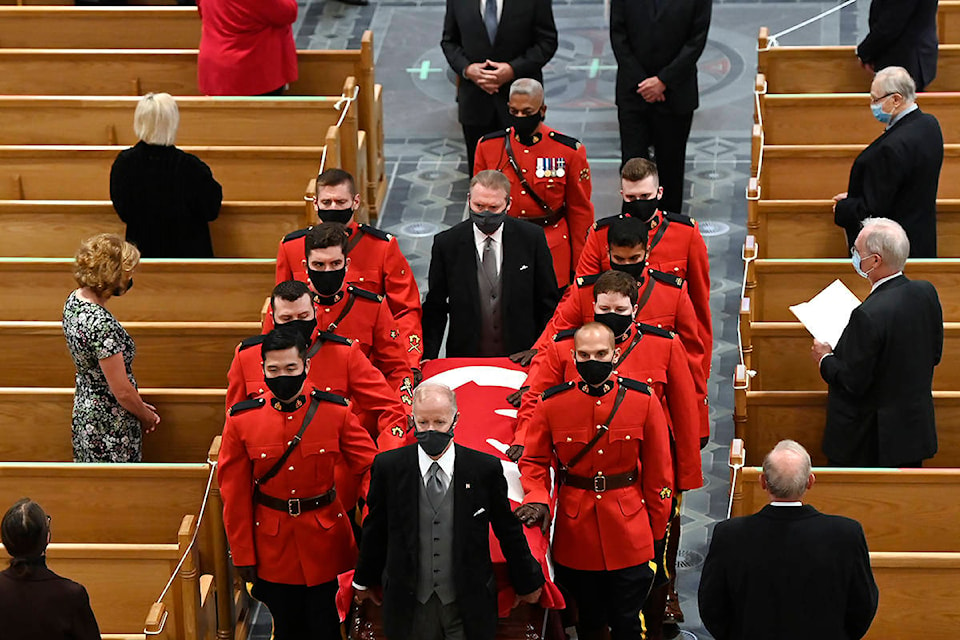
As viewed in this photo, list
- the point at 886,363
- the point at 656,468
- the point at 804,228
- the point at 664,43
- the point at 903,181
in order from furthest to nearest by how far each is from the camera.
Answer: the point at 664,43, the point at 804,228, the point at 903,181, the point at 886,363, the point at 656,468

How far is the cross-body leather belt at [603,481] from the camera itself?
5.03 metres

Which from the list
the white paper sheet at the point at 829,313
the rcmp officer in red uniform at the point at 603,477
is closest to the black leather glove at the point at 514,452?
the rcmp officer in red uniform at the point at 603,477

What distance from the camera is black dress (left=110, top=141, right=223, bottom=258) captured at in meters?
6.91

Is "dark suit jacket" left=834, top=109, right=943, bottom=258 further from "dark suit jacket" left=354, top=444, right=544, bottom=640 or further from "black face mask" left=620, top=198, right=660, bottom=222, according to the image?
"dark suit jacket" left=354, top=444, right=544, bottom=640

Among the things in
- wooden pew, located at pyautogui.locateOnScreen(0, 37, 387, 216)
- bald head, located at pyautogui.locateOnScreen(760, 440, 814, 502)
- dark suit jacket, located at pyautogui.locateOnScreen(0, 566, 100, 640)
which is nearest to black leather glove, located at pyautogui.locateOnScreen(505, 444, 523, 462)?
bald head, located at pyautogui.locateOnScreen(760, 440, 814, 502)

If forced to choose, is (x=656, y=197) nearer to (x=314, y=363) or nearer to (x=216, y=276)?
(x=314, y=363)

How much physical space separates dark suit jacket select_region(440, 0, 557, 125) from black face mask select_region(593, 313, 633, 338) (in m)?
3.41

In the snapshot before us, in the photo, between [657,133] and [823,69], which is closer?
[657,133]

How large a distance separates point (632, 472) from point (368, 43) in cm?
448

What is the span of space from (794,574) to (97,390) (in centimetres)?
288

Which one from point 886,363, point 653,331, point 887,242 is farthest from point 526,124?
point 886,363

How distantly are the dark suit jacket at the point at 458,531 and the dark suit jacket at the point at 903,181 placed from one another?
9.73 ft

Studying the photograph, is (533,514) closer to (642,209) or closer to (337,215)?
(642,209)

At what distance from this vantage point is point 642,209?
19.4ft
